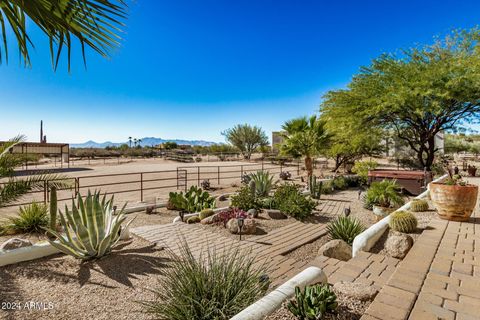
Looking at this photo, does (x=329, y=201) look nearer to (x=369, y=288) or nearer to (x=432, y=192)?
(x=432, y=192)

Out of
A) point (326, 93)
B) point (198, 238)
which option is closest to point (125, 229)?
point (198, 238)

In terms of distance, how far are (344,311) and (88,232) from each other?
3807 mm

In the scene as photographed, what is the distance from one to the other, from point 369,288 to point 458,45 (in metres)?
17.4

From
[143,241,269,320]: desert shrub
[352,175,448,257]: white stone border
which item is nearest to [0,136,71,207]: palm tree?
[143,241,269,320]: desert shrub

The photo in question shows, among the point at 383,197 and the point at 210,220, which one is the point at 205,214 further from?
the point at 383,197

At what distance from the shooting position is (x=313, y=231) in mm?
5902

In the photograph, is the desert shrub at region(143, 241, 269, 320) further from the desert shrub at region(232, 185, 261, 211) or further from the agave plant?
the desert shrub at region(232, 185, 261, 211)

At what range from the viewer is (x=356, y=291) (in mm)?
2541

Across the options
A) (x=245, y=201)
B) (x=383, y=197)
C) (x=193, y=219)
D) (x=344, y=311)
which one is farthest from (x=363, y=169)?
(x=344, y=311)

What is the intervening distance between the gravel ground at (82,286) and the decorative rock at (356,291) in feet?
6.47

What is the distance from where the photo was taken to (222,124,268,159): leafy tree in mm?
46156

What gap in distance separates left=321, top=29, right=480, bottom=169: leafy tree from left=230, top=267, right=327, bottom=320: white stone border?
13.1 m

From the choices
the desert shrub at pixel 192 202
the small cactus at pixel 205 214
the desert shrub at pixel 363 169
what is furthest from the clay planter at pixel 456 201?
the desert shrub at pixel 363 169

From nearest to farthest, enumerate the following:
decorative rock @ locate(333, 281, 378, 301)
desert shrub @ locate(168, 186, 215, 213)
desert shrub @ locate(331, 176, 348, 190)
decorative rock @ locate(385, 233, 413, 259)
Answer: decorative rock @ locate(333, 281, 378, 301), decorative rock @ locate(385, 233, 413, 259), desert shrub @ locate(168, 186, 215, 213), desert shrub @ locate(331, 176, 348, 190)
